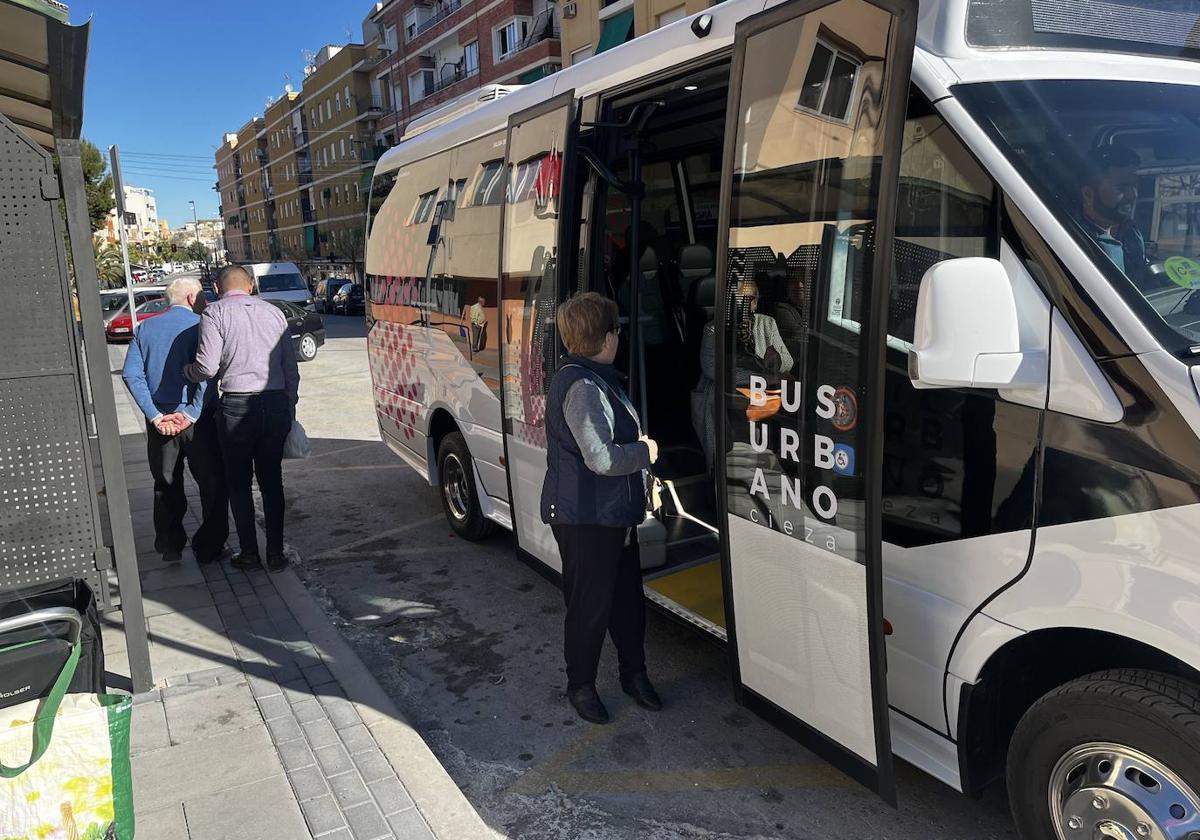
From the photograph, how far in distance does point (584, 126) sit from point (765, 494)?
2.22 metres

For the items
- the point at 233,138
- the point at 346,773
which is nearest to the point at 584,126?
the point at 346,773

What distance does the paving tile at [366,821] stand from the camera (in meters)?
2.83

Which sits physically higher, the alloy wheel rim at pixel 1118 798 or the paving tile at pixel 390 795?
the alloy wheel rim at pixel 1118 798

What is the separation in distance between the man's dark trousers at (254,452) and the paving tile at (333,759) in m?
2.37

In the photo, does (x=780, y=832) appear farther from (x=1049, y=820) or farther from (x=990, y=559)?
(x=990, y=559)

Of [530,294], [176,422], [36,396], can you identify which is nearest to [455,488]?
[176,422]

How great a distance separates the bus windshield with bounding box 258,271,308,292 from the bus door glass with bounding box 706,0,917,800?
24155 mm

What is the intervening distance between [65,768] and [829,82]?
311cm

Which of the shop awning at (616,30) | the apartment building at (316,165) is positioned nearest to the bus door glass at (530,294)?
the shop awning at (616,30)

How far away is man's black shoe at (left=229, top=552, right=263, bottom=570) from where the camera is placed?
5.50m

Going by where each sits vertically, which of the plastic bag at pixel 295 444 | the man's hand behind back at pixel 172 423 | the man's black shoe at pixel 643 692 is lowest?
the man's black shoe at pixel 643 692

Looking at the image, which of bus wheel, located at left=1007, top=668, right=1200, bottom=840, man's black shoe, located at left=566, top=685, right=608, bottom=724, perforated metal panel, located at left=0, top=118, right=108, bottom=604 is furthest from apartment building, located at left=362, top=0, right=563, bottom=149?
bus wheel, located at left=1007, top=668, right=1200, bottom=840

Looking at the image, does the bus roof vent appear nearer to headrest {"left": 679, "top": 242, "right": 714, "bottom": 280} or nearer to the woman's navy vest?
headrest {"left": 679, "top": 242, "right": 714, "bottom": 280}

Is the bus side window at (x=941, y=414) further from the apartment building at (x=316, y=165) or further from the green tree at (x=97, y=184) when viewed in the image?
the apartment building at (x=316, y=165)
